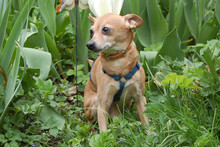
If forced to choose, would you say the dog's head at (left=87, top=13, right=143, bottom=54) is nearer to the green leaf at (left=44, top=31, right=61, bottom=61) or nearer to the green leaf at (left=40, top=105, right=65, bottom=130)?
the green leaf at (left=40, top=105, right=65, bottom=130)

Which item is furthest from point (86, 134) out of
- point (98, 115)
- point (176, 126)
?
point (176, 126)

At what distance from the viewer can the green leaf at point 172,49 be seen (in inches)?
119

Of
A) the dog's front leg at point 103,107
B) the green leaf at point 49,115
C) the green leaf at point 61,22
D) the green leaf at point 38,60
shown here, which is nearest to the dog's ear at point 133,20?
the dog's front leg at point 103,107

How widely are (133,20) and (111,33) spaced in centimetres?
20

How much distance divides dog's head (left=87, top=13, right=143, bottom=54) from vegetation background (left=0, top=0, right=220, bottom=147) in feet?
1.19

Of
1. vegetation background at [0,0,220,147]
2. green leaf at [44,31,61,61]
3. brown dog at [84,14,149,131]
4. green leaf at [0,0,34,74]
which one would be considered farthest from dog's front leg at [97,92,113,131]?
green leaf at [44,31,61,61]

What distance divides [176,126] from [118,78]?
0.47 metres

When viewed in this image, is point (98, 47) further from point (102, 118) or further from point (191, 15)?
point (191, 15)

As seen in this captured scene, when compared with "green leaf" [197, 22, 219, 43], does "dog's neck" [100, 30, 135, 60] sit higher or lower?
higher

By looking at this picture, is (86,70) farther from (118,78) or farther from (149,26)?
(118,78)

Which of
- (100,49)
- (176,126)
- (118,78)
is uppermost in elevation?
(100,49)

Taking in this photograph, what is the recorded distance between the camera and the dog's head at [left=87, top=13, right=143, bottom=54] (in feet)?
7.34

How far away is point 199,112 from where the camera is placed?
2.31m

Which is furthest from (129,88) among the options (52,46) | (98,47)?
(52,46)
